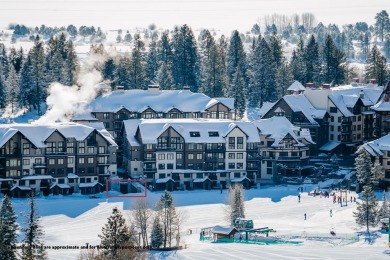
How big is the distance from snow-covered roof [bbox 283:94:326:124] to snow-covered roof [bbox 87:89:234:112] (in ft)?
21.3

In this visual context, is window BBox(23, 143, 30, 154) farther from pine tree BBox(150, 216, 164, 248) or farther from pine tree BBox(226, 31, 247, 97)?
pine tree BBox(226, 31, 247, 97)

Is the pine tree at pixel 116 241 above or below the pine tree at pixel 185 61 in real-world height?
below

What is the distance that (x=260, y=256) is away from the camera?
5922cm

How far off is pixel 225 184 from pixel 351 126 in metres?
22.0

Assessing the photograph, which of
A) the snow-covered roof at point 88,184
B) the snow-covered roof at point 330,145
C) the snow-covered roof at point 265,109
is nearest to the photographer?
the snow-covered roof at point 88,184

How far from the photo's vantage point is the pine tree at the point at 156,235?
2469 inches

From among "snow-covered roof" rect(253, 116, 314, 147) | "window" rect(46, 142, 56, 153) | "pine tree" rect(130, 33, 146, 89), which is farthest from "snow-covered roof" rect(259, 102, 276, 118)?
"window" rect(46, 142, 56, 153)

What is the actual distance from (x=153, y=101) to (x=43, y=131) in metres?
19.5

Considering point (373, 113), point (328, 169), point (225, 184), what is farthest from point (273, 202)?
point (373, 113)

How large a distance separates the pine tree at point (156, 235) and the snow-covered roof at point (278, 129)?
32.7m

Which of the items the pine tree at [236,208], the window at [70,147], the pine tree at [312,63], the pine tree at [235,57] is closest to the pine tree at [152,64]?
the pine tree at [235,57]

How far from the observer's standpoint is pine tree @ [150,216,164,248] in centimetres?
6272

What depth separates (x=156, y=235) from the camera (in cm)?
6281

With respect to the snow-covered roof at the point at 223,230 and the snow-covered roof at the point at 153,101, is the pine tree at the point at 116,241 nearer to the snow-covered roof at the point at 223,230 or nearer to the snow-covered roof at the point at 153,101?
the snow-covered roof at the point at 223,230
